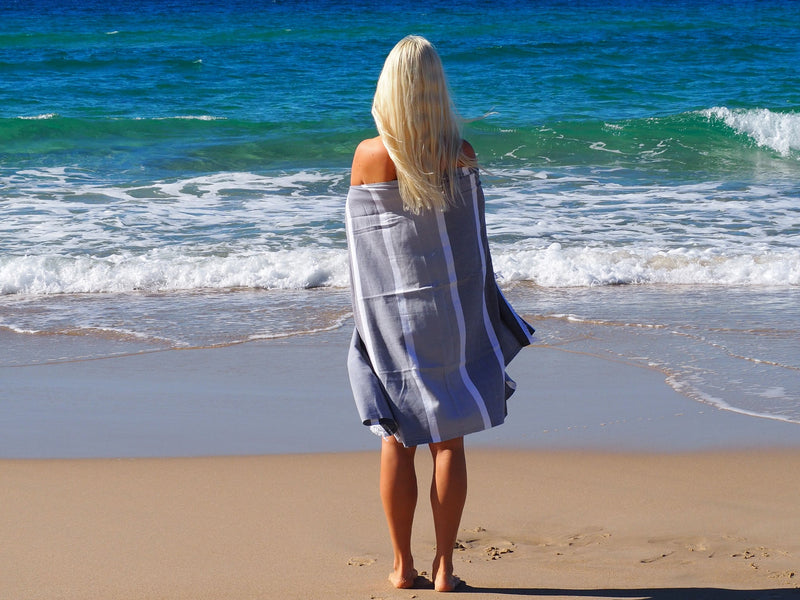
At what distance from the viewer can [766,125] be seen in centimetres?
1555

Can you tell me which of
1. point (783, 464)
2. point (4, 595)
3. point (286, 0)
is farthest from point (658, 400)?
point (286, 0)

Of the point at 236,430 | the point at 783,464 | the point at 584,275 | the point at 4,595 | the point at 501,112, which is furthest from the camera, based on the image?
the point at 501,112

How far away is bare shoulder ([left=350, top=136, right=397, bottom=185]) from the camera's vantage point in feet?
8.14

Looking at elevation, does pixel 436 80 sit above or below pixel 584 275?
above

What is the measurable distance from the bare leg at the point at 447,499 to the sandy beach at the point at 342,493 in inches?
3.2

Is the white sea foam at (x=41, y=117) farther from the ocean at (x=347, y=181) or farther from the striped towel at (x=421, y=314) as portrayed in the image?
the striped towel at (x=421, y=314)

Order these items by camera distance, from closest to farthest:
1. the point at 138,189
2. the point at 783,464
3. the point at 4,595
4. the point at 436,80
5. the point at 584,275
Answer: the point at 436,80, the point at 4,595, the point at 783,464, the point at 584,275, the point at 138,189

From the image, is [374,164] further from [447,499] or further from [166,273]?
[166,273]

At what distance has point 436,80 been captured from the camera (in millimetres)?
2393

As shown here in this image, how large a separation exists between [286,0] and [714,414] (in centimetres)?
3997

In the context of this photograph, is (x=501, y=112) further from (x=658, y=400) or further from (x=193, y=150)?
(x=658, y=400)

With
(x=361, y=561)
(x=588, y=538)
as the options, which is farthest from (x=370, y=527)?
(x=588, y=538)

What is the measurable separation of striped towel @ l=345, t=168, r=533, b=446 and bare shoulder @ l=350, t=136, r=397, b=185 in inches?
1.4

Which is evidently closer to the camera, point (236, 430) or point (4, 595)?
point (4, 595)
